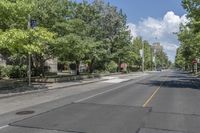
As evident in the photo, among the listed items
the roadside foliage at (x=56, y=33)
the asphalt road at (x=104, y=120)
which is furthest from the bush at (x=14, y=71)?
the asphalt road at (x=104, y=120)

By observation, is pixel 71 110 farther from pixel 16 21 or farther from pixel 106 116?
pixel 16 21

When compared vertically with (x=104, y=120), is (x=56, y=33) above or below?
above

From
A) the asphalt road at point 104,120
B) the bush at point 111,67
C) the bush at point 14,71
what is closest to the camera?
the asphalt road at point 104,120

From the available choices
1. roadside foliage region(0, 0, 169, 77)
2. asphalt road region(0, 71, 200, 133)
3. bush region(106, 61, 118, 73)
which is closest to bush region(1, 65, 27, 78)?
roadside foliage region(0, 0, 169, 77)

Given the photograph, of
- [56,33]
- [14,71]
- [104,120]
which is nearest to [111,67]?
[14,71]

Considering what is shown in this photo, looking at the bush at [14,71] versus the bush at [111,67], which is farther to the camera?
the bush at [111,67]

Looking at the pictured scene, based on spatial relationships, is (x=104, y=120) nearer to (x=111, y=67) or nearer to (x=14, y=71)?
(x=14, y=71)

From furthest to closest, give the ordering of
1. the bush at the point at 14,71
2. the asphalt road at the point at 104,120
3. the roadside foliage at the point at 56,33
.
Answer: the bush at the point at 14,71, the roadside foliage at the point at 56,33, the asphalt road at the point at 104,120

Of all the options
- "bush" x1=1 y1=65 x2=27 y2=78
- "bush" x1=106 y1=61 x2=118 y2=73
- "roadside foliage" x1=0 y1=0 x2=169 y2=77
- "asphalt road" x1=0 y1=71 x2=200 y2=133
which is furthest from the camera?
"bush" x1=106 y1=61 x2=118 y2=73

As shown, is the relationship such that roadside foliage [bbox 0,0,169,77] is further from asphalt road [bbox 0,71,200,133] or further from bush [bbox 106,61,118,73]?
asphalt road [bbox 0,71,200,133]

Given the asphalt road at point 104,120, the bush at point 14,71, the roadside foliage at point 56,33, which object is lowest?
the asphalt road at point 104,120

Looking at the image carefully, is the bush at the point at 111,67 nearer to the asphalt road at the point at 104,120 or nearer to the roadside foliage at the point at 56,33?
the roadside foliage at the point at 56,33

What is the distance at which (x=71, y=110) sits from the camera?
14.7m

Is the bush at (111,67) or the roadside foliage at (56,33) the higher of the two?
the roadside foliage at (56,33)
